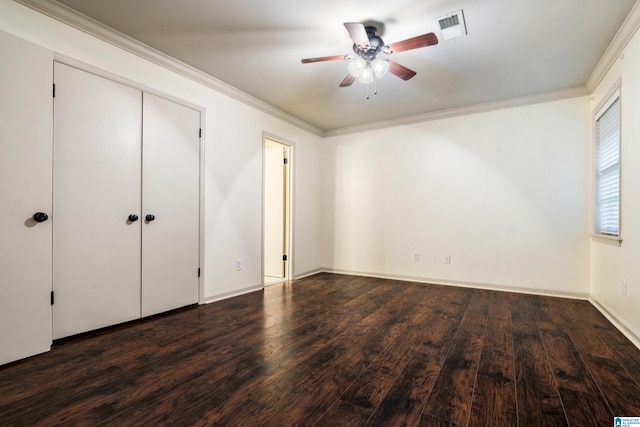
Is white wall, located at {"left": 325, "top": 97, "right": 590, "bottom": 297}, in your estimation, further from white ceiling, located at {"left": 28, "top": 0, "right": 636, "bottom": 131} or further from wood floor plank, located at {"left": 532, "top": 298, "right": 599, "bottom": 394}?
wood floor plank, located at {"left": 532, "top": 298, "right": 599, "bottom": 394}

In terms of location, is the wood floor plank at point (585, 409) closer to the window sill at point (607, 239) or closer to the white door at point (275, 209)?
the window sill at point (607, 239)

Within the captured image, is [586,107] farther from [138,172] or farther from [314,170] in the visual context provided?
[138,172]

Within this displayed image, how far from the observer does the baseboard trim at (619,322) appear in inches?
90.8

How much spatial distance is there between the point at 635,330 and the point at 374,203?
10.5 feet

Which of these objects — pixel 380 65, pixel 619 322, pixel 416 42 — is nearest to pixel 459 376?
pixel 619 322

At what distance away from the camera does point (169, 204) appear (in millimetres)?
3020

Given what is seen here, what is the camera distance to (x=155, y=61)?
289cm

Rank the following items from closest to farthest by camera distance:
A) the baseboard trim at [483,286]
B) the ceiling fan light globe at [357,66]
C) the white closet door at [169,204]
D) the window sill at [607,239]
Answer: the ceiling fan light globe at [357,66], the window sill at [607,239], the white closet door at [169,204], the baseboard trim at [483,286]

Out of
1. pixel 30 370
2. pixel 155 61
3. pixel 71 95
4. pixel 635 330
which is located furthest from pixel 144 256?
pixel 635 330

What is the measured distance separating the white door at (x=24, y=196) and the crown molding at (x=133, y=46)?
32 centimetres

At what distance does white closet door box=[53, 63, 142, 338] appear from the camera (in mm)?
2293

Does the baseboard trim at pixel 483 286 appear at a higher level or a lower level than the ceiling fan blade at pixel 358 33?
lower

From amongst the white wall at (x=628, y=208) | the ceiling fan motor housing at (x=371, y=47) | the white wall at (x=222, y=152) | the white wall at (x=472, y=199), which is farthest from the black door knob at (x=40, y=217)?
the white wall at (x=628, y=208)

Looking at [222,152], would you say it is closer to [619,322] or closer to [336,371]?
[336,371]
